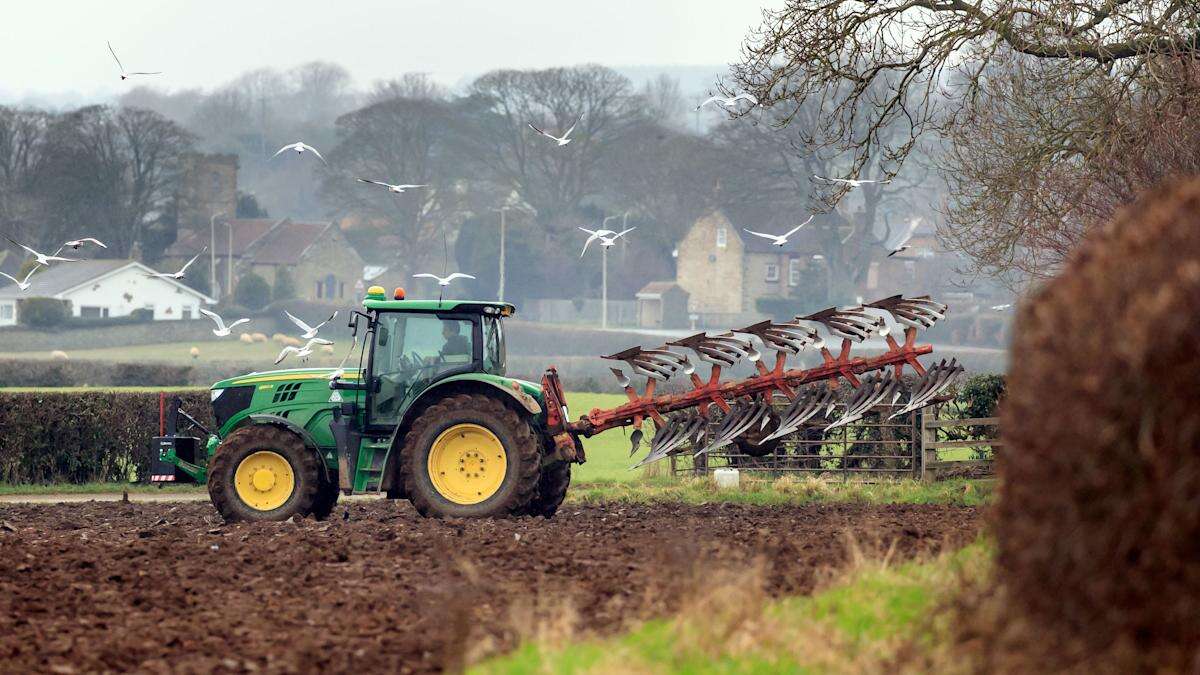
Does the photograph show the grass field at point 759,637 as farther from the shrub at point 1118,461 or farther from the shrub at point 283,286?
the shrub at point 283,286

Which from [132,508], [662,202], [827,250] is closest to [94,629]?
[132,508]

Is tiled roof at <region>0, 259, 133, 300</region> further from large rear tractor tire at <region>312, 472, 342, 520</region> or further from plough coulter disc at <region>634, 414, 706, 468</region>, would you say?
plough coulter disc at <region>634, 414, 706, 468</region>

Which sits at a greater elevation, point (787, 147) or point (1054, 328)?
point (787, 147)

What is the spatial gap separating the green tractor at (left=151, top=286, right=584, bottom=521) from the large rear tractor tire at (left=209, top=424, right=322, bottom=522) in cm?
1

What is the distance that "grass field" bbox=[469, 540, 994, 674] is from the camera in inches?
299

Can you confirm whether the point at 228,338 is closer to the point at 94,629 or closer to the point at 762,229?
the point at 762,229

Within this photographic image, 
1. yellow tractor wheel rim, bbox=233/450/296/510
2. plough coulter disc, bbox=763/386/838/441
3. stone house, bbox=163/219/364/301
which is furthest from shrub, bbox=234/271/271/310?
plough coulter disc, bbox=763/386/838/441

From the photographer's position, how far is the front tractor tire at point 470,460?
1573 cm

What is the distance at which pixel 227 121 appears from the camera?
150m

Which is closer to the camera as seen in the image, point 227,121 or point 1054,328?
point 1054,328

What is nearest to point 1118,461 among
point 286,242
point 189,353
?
point 189,353

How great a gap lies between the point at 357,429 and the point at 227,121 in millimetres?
139481

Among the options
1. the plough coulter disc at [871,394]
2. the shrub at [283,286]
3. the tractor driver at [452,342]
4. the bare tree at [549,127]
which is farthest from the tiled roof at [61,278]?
the plough coulter disc at [871,394]

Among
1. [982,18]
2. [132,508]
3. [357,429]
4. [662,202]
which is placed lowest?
[132,508]
